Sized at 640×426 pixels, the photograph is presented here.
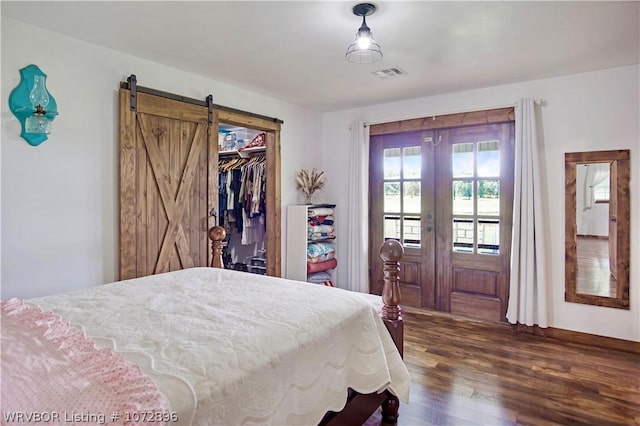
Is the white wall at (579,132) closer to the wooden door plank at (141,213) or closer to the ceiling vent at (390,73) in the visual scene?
the ceiling vent at (390,73)

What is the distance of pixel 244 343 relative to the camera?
1230 millimetres

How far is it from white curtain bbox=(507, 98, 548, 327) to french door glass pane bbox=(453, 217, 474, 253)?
50 centimetres

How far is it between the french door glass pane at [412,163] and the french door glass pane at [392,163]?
8 cm

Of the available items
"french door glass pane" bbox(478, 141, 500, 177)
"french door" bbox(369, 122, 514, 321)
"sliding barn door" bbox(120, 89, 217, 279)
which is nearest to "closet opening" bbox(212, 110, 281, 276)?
"sliding barn door" bbox(120, 89, 217, 279)

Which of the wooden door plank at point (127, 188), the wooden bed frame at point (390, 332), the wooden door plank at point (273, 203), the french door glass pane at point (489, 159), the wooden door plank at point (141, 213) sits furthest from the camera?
the wooden door plank at point (273, 203)

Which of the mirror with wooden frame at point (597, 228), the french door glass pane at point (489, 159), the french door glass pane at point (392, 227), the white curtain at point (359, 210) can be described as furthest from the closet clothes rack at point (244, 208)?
the mirror with wooden frame at point (597, 228)

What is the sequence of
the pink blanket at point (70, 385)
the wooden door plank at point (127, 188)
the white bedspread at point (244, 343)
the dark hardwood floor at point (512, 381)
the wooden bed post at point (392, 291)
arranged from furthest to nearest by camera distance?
the wooden door plank at point (127, 188), the dark hardwood floor at point (512, 381), the wooden bed post at point (392, 291), the white bedspread at point (244, 343), the pink blanket at point (70, 385)

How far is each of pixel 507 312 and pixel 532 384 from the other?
1.29m

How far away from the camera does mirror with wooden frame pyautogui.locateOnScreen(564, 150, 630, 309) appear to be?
3.23 meters

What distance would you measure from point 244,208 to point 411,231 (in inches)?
85.7

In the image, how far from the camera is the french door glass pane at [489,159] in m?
3.87

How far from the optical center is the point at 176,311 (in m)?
1.60

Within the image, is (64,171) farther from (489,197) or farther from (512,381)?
(489,197)

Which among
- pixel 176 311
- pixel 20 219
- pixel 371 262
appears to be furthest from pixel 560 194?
pixel 20 219
